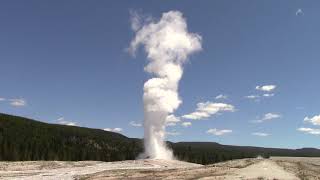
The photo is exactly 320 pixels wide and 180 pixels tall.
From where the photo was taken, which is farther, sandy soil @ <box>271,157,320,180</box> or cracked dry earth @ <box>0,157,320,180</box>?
sandy soil @ <box>271,157,320,180</box>

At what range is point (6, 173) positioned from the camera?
6656cm

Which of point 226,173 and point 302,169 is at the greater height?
point 302,169

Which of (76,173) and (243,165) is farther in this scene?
(76,173)

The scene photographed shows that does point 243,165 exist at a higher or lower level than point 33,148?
lower

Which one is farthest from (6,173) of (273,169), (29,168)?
(273,169)

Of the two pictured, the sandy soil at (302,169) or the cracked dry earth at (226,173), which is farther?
the sandy soil at (302,169)

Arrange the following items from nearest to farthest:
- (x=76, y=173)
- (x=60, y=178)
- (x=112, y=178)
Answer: (x=112, y=178)
(x=60, y=178)
(x=76, y=173)

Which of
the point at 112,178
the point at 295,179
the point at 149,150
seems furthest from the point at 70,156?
the point at 295,179

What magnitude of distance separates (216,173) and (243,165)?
223 inches

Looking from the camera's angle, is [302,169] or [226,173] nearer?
[226,173]

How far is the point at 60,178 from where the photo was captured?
57938 millimetres

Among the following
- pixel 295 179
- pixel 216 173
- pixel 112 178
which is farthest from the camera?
pixel 112 178

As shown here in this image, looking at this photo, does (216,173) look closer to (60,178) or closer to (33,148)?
(60,178)

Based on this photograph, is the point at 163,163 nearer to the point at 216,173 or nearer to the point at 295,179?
the point at 216,173
